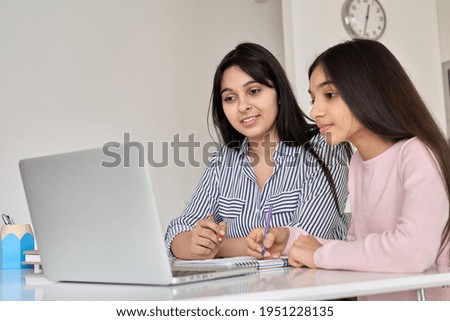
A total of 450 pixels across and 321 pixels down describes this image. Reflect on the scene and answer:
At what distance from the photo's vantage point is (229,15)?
3.97 m

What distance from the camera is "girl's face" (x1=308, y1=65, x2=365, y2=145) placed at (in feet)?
3.97

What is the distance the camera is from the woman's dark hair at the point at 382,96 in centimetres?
116

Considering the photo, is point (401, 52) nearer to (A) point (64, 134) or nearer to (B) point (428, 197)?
(A) point (64, 134)

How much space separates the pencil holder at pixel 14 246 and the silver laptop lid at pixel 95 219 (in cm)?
59

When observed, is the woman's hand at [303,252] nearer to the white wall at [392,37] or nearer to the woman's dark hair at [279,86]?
the woman's dark hair at [279,86]

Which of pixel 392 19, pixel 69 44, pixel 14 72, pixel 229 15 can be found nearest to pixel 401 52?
pixel 392 19

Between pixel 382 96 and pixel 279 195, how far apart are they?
56 cm

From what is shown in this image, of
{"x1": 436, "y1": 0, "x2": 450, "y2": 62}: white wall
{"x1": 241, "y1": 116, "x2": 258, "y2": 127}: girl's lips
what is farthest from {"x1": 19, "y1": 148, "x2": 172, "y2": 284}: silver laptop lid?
{"x1": 436, "y1": 0, "x2": 450, "y2": 62}: white wall

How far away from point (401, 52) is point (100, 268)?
337cm

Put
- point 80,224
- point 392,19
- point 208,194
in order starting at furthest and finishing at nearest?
point 392,19 → point 208,194 → point 80,224

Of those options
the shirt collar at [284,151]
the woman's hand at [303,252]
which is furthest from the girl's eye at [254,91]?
the woman's hand at [303,252]

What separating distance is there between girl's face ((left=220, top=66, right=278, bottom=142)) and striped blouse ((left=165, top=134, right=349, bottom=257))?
0.26ft

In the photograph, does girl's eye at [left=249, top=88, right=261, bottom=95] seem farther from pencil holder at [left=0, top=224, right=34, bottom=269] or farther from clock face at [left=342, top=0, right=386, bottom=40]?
clock face at [left=342, top=0, right=386, bottom=40]

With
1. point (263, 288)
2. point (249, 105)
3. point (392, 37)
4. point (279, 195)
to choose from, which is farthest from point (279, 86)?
point (392, 37)
